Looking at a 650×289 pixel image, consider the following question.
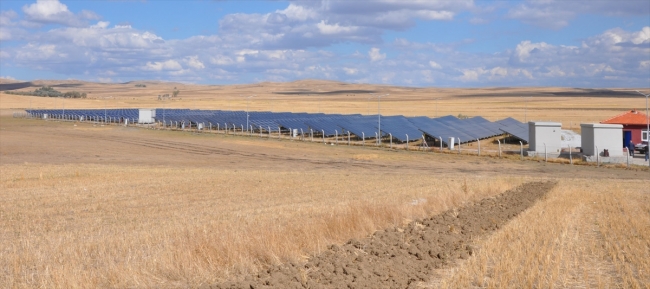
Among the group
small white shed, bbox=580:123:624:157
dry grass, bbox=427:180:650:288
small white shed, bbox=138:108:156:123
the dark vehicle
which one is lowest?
dry grass, bbox=427:180:650:288

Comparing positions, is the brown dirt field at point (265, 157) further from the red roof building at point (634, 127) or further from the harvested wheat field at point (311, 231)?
the red roof building at point (634, 127)

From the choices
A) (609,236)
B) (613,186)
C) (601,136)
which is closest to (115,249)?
(609,236)

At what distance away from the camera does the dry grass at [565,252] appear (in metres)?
10.2

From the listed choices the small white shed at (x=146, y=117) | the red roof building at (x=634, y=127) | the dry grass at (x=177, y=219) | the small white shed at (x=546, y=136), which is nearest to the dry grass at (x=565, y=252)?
the dry grass at (x=177, y=219)

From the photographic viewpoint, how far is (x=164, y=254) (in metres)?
10.8

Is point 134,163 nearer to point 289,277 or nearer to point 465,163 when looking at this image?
point 465,163

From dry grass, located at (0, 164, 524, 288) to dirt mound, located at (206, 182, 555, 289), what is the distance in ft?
1.94

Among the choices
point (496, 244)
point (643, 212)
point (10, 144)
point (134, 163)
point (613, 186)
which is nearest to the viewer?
point (496, 244)

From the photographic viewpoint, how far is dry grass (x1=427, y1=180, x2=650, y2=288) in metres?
10.2

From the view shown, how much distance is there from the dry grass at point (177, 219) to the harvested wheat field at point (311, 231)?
4cm

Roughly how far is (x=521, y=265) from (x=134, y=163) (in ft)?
104

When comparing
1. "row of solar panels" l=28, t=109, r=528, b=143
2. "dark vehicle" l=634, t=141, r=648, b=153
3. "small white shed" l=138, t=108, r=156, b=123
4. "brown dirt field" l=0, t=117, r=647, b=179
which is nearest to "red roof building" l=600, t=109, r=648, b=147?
"dark vehicle" l=634, t=141, r=648, b=153

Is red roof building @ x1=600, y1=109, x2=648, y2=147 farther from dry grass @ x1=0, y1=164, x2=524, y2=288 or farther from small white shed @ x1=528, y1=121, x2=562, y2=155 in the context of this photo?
dry grass @ x1=0, y1=164, x2=524, y2=288

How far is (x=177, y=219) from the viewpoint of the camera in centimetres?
1722
